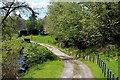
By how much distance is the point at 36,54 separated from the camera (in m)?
5.82

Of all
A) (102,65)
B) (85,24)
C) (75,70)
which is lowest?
(75,70)

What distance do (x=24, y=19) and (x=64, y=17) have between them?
186 cm

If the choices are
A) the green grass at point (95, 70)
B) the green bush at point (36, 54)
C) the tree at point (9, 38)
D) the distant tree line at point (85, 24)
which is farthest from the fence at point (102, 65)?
the tree at point (9, 38)

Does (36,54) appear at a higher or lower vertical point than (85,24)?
lower

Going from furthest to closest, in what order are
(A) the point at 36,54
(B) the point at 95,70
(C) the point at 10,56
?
1. (A) the point at 36,54
2. (B) the point at 95,70
3. (C) the point at 10,56

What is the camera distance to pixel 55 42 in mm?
4996

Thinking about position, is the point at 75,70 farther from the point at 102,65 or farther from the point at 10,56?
the point at 10,56

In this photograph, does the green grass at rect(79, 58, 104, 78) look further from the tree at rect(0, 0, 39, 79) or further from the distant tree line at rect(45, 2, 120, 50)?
the tree at rect(0, 0, 39, 79)

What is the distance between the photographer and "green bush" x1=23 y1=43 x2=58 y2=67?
5473mm

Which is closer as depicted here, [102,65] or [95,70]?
[95,70]

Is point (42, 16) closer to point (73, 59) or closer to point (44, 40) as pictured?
point (44, 40)

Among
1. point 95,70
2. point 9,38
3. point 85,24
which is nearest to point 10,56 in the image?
point 9,38

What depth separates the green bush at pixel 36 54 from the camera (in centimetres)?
547

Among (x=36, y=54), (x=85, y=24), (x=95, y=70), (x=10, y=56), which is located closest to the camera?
(x=10, y=56)
